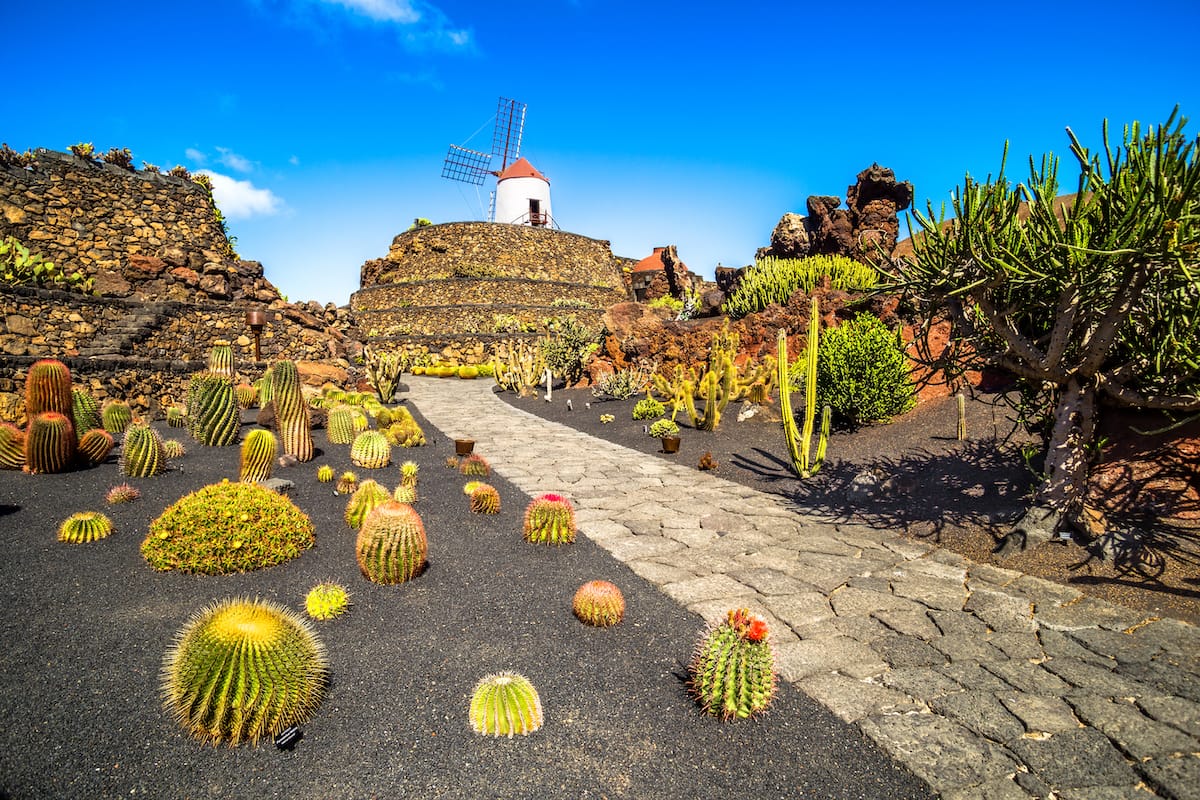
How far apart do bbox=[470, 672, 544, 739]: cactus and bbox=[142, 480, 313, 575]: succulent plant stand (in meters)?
2.78

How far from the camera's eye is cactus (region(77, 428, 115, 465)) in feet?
25.2

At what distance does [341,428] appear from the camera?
10.6m

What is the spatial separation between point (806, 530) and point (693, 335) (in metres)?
11.0

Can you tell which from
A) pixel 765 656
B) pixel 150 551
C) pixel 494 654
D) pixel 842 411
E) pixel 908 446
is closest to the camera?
pixel 765 656

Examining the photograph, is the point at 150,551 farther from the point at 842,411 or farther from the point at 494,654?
the point at 842,411

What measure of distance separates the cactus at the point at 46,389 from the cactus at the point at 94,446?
3.20ft

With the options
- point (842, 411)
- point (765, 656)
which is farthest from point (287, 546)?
point (842, 411)

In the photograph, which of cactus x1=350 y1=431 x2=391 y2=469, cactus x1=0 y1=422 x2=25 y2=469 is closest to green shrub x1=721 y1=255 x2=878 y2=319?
cactus x1=350 y1=431 x2=391 y2=469

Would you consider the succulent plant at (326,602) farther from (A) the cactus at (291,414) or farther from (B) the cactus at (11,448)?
(B) the cactus at (11,448)

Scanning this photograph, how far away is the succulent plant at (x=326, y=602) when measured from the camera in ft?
13.5

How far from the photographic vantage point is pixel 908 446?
904 cm

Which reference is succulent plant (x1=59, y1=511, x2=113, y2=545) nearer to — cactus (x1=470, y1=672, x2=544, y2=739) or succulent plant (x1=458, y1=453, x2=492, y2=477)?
succulent plant (x1=458, y1=453, x2=492, y2=477)

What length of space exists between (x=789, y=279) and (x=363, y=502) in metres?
13.3

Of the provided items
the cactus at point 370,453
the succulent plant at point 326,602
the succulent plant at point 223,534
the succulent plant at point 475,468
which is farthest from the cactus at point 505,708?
the cactus at point 370,453
